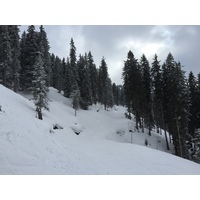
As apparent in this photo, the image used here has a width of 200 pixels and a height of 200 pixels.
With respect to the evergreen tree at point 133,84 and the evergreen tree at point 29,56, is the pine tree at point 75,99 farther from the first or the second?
the evergreen tree at point 133,84

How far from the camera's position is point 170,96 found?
30812mm

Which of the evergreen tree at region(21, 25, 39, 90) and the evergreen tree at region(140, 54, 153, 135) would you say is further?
the evergreen tree at region(21, 25, 39, 90)

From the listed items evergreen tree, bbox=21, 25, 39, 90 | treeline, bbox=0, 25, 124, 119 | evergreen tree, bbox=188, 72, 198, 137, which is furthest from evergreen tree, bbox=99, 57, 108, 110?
evergreen tree, bbox=188, 72, 198, 137

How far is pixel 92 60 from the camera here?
66812 millimetres

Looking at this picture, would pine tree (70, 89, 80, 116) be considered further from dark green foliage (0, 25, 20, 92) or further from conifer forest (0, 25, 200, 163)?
dark green foliage (0, 25, 20, 92)

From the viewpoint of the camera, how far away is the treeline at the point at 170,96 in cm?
2925

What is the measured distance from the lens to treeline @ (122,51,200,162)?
29250mm

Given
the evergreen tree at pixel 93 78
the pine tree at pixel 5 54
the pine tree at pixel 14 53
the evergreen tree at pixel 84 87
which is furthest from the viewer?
the evergreen tree at pixel 93 78

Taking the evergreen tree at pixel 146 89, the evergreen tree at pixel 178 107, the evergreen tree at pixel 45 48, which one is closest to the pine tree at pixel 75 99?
the evergreen tree at pixel 45 48

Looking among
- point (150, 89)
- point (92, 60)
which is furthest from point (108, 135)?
point (92, 60)

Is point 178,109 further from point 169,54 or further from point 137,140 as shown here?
point 169,54

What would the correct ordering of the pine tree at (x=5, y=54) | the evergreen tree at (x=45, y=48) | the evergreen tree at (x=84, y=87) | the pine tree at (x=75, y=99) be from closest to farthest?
the pine tree at (x=5, y=54) < the pine tree at (x=75, y=99) < the evergreen tree at (x=45, y=48) < the evergreen tree at (x=84, y=87)

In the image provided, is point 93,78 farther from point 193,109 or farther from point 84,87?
point 193,109

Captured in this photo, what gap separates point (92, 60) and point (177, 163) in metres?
54.2
